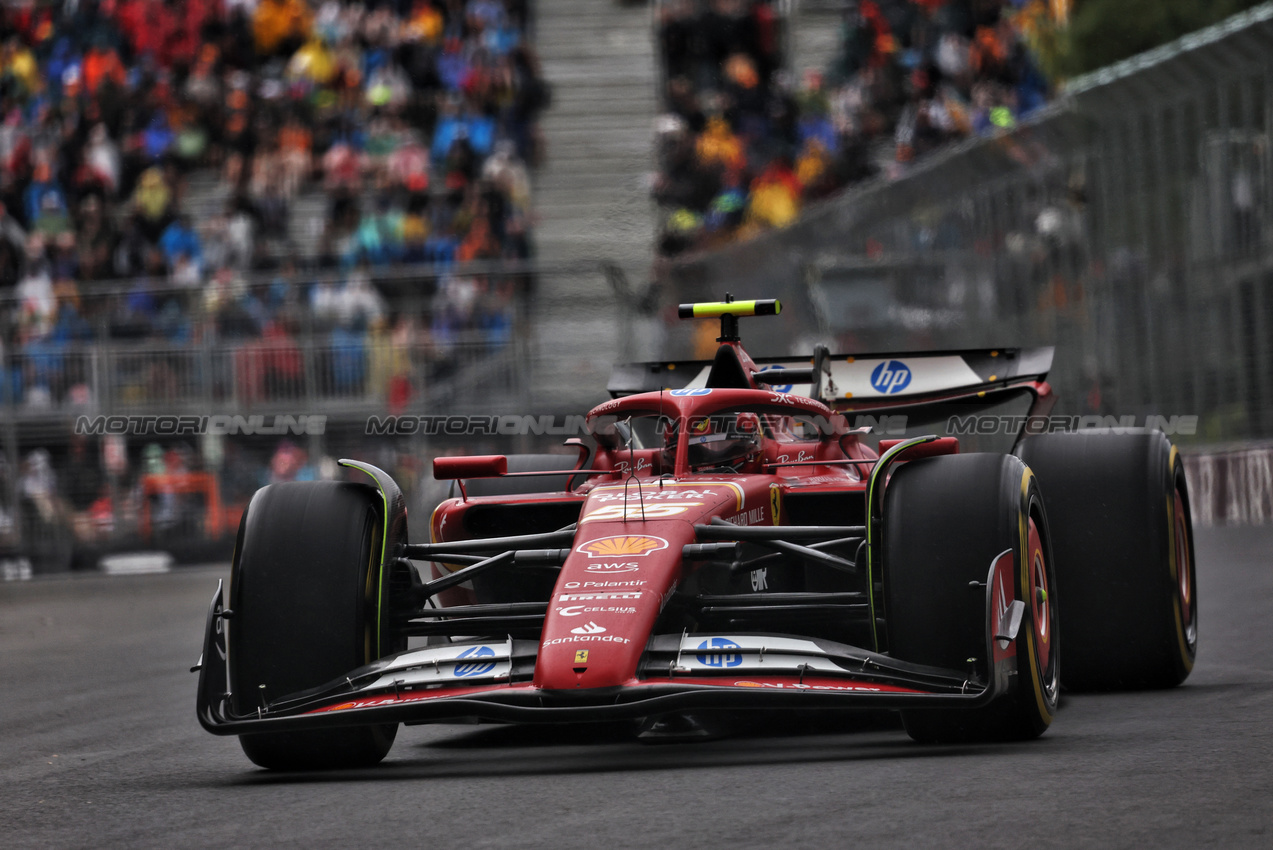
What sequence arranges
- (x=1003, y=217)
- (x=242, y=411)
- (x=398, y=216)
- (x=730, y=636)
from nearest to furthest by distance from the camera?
1. (x=730, y=636)
2. (x=1003, y=217)
3. (x=242, y=411)
4. (x=398, y=216)

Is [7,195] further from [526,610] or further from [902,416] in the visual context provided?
[526,610]

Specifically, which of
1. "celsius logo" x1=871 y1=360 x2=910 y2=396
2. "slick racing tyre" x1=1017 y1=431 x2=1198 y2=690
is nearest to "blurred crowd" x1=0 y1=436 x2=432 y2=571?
"celsius logo" x1=871 y1=360 x2=910 y2=396

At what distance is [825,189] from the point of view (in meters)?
22.0

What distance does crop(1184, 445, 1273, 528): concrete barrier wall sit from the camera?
13.4 meters

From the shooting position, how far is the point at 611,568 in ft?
18.8

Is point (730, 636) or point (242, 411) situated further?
point (242, 411)

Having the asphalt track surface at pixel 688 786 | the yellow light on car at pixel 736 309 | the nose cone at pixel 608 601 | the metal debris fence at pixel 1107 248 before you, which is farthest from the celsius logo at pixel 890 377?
the metal debris fence at pixel 1107 248

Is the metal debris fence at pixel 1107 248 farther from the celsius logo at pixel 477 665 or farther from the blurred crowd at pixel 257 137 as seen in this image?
the celsius logo at pixel 477 665

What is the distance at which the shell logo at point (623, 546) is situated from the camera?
580 centimetres

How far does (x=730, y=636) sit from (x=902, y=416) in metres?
3.98

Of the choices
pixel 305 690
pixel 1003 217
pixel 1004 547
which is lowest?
pixel 305 690

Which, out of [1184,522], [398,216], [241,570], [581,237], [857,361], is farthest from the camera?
[581,237]

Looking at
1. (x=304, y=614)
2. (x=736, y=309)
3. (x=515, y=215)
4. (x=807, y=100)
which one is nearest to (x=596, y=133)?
(x=807, y=100)

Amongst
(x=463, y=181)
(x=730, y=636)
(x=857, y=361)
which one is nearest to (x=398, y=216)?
(x=463, y=181)
